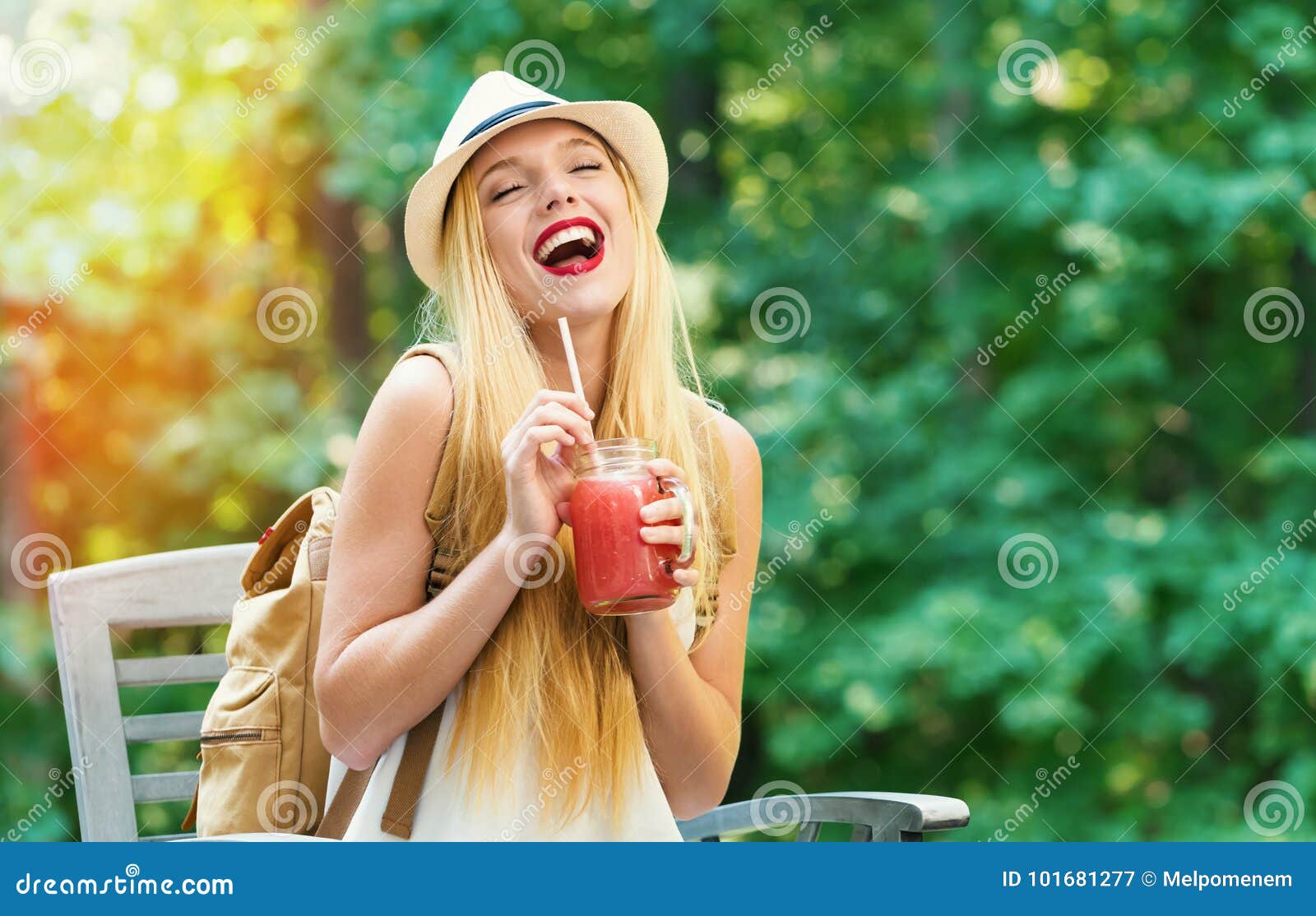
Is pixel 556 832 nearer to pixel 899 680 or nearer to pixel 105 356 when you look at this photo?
pixel 899 680

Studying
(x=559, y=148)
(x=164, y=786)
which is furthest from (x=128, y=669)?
(x=559, y=148)

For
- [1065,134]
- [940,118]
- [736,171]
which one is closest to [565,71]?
[736,171]

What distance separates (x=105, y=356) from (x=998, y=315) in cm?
450

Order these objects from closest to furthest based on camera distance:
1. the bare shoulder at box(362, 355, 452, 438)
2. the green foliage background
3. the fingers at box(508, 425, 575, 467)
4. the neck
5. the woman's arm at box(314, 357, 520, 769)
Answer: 1. the fingers at box(508, 425, 575, 467)
2. the woman's arm at box(314, 357, 520, 769)
3. the bare shoulder at box(362, 355, 452, 438)
4. the neck
5. the green foliage background

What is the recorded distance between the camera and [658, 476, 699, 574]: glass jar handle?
1663mm

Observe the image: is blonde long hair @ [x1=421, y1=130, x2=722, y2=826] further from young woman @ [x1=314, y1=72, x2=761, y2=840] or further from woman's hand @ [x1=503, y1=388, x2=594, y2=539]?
woman's hand @ [x1=503, y1=388, x2=594, y2=539]

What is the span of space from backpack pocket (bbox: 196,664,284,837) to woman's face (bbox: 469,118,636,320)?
693mm

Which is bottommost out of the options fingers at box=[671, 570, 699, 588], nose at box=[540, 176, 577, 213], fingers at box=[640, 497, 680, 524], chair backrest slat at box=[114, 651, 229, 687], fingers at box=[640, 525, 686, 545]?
chair backrest slat at box=[114, 651, 229, 687]

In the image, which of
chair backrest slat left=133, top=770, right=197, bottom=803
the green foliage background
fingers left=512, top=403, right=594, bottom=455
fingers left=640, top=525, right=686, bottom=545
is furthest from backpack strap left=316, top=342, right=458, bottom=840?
the green foliage background

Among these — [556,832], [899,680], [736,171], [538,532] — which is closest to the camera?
[538,532]

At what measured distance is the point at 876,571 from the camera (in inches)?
209

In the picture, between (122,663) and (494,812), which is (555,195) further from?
(122,663)

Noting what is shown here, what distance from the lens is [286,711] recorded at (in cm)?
191

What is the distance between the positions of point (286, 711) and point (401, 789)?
236 mm
